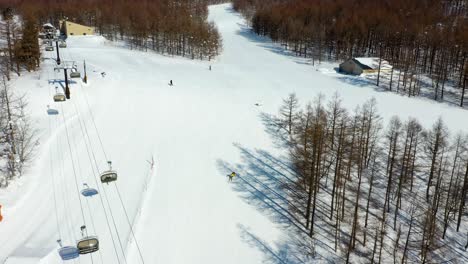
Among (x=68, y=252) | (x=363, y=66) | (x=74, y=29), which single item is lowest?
(x=68, y=252)

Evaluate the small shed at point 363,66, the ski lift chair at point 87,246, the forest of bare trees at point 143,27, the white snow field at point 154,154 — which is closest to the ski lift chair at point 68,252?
the white snow field at point 154,154

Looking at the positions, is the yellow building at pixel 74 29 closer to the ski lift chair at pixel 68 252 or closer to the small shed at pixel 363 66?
the small shed at pixel 363 66

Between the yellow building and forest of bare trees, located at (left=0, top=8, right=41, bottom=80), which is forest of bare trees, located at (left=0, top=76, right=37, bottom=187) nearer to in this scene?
forest of bare trees, located at (left=0, top=8, right=41, bottom=80)

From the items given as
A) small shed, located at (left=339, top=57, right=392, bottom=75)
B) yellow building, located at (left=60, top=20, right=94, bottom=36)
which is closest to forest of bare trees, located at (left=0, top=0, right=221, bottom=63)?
yellow building, located at (left=60, top=20, right=94, bottom=36)

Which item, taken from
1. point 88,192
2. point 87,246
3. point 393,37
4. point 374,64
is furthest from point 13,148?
point 393,37

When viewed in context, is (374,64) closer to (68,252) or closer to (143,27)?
(143,27)
